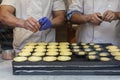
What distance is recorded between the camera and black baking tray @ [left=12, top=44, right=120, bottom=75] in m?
1.40

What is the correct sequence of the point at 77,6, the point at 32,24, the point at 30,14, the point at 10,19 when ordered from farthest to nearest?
the point at 77,6 < the point at 30,14 < the point at 10,19 < the point at 32,24

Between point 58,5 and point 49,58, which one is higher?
point 58,5

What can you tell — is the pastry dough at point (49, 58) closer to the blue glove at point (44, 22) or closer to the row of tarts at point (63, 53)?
the row of tarts at point (63, 53)

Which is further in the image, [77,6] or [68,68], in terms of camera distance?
[77,6]

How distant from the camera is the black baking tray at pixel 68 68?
1.40 m

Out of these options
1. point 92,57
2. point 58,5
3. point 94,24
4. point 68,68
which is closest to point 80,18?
point 94,24

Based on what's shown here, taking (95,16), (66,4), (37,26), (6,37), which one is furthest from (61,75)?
(6,37)

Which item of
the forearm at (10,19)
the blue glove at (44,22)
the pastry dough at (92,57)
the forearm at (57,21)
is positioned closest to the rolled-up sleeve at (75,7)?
the forearm at (57,21)

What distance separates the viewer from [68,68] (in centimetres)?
140

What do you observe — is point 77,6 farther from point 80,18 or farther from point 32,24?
point 32,24

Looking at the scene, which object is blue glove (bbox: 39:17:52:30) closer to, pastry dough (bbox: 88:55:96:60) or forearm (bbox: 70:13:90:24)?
forearm (bbox: 70:13:90:24)

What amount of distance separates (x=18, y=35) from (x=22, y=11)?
0.23 metres

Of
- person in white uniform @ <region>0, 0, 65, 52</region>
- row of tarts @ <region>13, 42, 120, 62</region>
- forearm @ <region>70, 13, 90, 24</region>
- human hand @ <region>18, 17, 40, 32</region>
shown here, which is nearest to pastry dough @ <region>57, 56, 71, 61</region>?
row of tarts @ <region>13, 42, 120, 62</region>

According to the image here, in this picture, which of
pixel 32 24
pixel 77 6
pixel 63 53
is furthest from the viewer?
pixel 77 6
